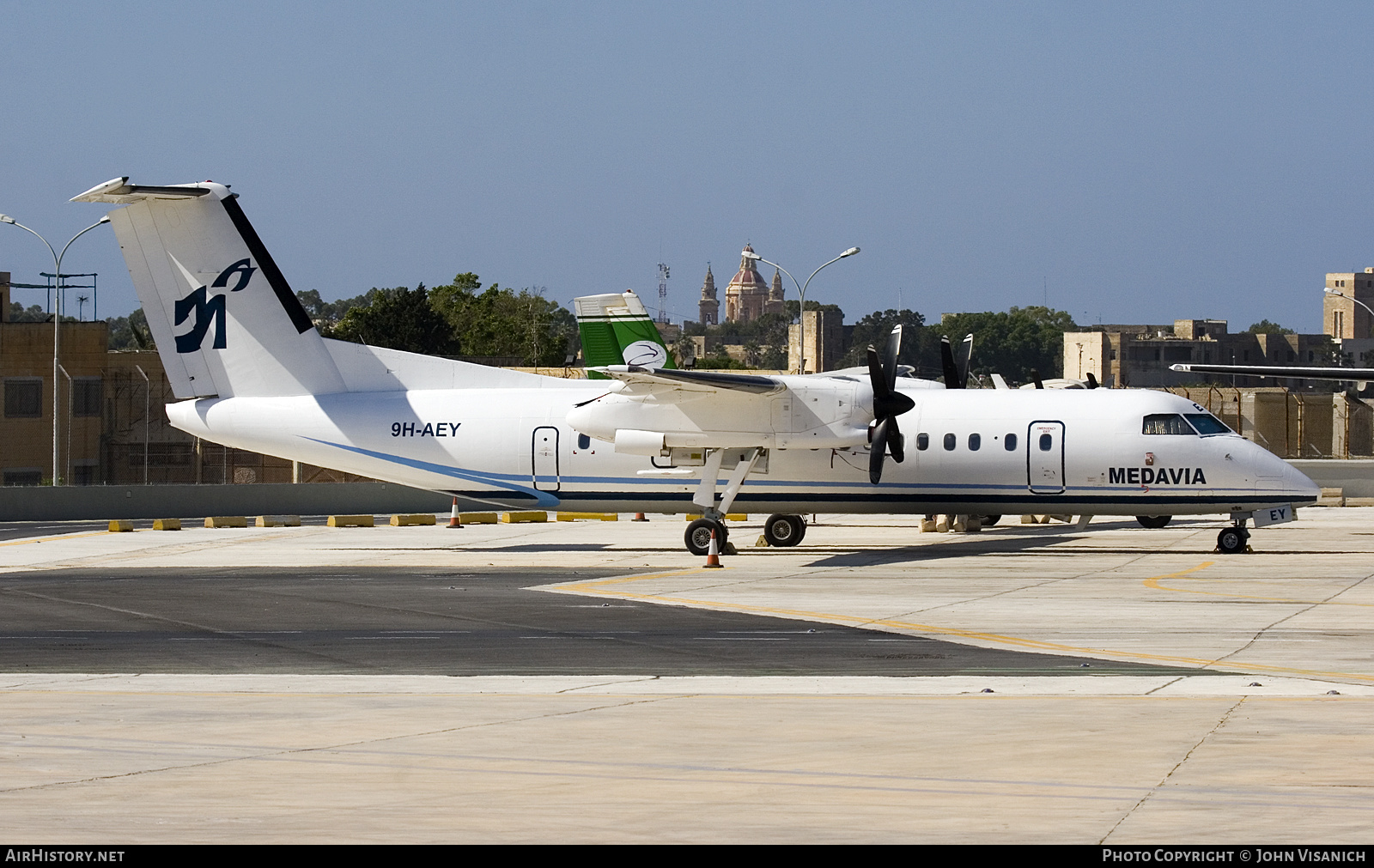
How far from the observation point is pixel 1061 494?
30.7m

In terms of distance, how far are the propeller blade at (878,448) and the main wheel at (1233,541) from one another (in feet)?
23.7

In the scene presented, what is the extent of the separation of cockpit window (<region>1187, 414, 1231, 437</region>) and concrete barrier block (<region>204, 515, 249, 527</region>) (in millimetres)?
26956

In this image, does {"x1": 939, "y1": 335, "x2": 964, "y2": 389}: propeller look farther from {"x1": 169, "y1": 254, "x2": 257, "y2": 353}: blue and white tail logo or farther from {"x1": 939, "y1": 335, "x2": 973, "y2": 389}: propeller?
{"x1": 169, "y1": 254, "x2": 257, "y2": 353}: blue and white tail logo

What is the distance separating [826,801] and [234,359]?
86.2 feet

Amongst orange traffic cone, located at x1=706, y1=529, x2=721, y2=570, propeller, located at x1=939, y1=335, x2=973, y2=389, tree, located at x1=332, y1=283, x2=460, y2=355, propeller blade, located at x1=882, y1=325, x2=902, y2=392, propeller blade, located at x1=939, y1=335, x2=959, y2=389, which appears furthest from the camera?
tree, located at x1=332, y1=283, x2=460, y2=355

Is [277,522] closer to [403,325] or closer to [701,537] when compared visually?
[701,537]

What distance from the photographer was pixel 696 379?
29.4 m

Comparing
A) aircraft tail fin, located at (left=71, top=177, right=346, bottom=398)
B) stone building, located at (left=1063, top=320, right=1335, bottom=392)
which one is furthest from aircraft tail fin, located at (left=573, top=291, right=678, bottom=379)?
stone building, located at (left=1063, top=320, right=1335, bottom=392)

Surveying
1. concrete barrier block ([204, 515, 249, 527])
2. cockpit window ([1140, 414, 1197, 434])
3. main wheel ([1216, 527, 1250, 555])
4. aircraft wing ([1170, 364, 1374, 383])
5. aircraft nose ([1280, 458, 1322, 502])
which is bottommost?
concrete barrier block ([204, 515, 249, 527])

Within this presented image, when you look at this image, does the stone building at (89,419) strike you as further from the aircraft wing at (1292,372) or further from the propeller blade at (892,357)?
the aircraft wing at (1292,372)

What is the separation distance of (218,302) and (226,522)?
1326 centimetres

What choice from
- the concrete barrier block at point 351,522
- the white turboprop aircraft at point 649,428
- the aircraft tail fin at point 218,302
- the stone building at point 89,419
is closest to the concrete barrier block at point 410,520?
the concrete barrier block at point 351,522

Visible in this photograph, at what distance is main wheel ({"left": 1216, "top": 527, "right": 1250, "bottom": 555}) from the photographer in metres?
30.4

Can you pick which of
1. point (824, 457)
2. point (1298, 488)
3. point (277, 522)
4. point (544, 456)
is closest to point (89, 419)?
point (277, 522)
